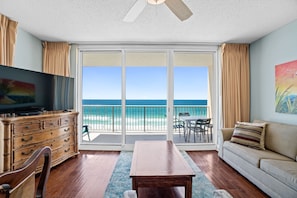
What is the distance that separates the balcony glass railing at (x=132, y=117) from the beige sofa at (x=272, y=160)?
2731mm

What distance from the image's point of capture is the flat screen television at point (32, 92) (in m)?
2.95

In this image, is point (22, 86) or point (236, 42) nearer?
point (22, 86)

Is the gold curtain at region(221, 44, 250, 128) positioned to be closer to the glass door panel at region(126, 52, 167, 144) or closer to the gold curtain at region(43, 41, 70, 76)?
the glass door panel at region(126, 52, 167, 144)

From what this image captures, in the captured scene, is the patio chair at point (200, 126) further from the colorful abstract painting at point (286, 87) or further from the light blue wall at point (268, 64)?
the colorful abstract painting at point (286, 87)

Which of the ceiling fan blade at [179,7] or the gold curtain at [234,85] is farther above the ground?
the ceiling fan blade at [179,7]

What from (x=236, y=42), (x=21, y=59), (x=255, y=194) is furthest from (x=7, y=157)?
(x=236, y=42)

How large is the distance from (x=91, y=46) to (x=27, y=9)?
6.09ft

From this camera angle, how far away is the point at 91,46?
4.84m

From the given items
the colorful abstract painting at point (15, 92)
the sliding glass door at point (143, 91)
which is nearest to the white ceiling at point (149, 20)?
the sliding glass door at point (143, 91)

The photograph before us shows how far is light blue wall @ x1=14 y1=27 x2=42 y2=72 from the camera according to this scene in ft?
12.5

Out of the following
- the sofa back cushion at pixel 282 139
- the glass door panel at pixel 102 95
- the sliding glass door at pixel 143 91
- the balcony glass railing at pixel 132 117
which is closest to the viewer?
the sofa back cushion at pixel 282 139

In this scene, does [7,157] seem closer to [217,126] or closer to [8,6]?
[8,6]

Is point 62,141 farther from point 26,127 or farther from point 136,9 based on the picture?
point 136,9

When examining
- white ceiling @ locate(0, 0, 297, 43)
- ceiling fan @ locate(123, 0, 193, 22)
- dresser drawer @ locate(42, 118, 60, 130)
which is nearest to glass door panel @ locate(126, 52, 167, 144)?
white ceiling @ locate(0, 0, 297, 43)
